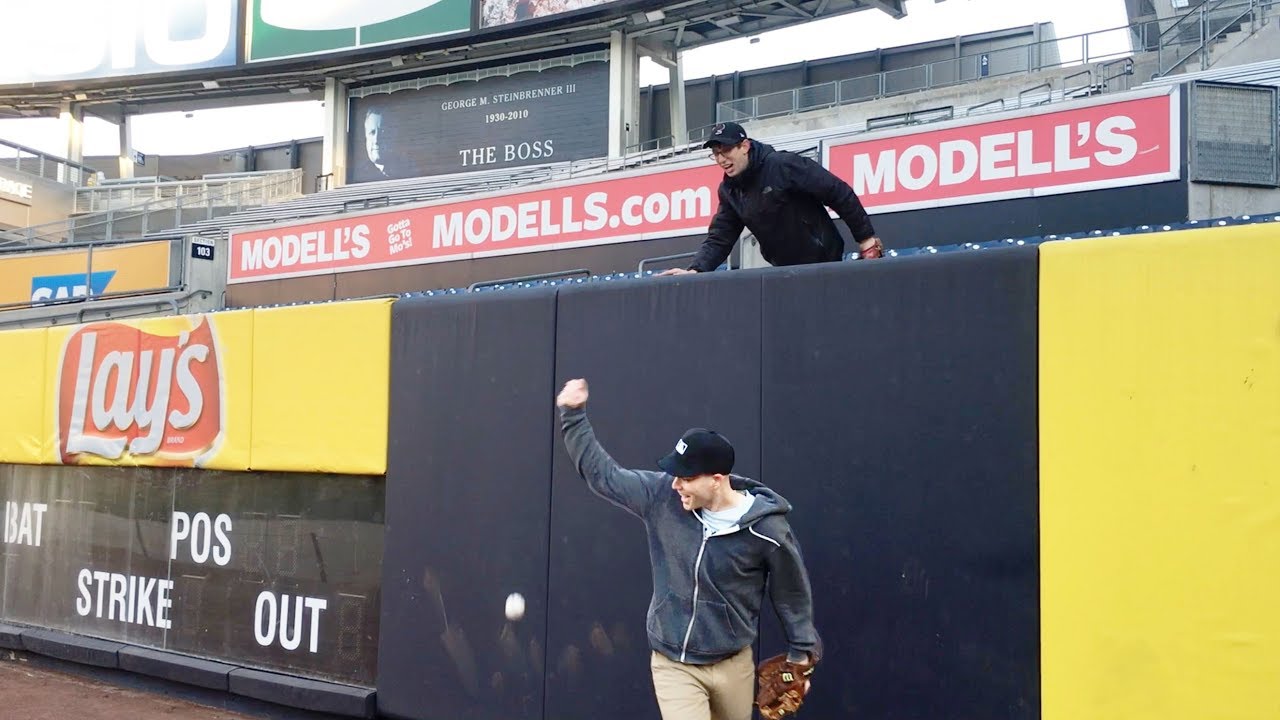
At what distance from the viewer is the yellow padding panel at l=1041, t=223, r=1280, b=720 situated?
358 cm

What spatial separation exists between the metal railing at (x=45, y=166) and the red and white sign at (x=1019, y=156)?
33.8 metres

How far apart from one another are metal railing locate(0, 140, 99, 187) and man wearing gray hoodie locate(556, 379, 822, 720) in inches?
1571

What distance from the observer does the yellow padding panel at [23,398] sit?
8117 mm

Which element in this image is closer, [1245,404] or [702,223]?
[1245,404]

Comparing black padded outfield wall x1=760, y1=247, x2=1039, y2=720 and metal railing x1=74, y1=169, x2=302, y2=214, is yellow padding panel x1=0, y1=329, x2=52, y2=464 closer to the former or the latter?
black padded outfield wall x1=760, y1=247, x2=1039, y2=720

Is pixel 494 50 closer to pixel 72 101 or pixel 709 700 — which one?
pixel 72 101

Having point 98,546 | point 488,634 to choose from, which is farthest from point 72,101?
point 488,634

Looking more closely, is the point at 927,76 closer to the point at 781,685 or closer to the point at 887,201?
the point at 887,201

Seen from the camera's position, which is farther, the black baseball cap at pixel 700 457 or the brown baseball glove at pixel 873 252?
the brown baseball glove at pixel 873 252

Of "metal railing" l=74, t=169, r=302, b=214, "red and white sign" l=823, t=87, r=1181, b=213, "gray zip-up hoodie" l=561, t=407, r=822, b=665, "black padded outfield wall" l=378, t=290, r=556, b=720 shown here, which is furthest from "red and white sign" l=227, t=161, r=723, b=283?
"metal railing" l=74, t=169, r=302, b=214

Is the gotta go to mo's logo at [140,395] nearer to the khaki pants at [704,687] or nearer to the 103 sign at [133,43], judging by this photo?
the khaki pants at [704,687]

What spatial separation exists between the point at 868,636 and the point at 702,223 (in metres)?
11.6

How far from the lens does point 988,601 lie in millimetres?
4137

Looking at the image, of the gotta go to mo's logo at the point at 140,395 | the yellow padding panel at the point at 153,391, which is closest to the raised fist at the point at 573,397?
the yellow padding panel at the point at 153,391
